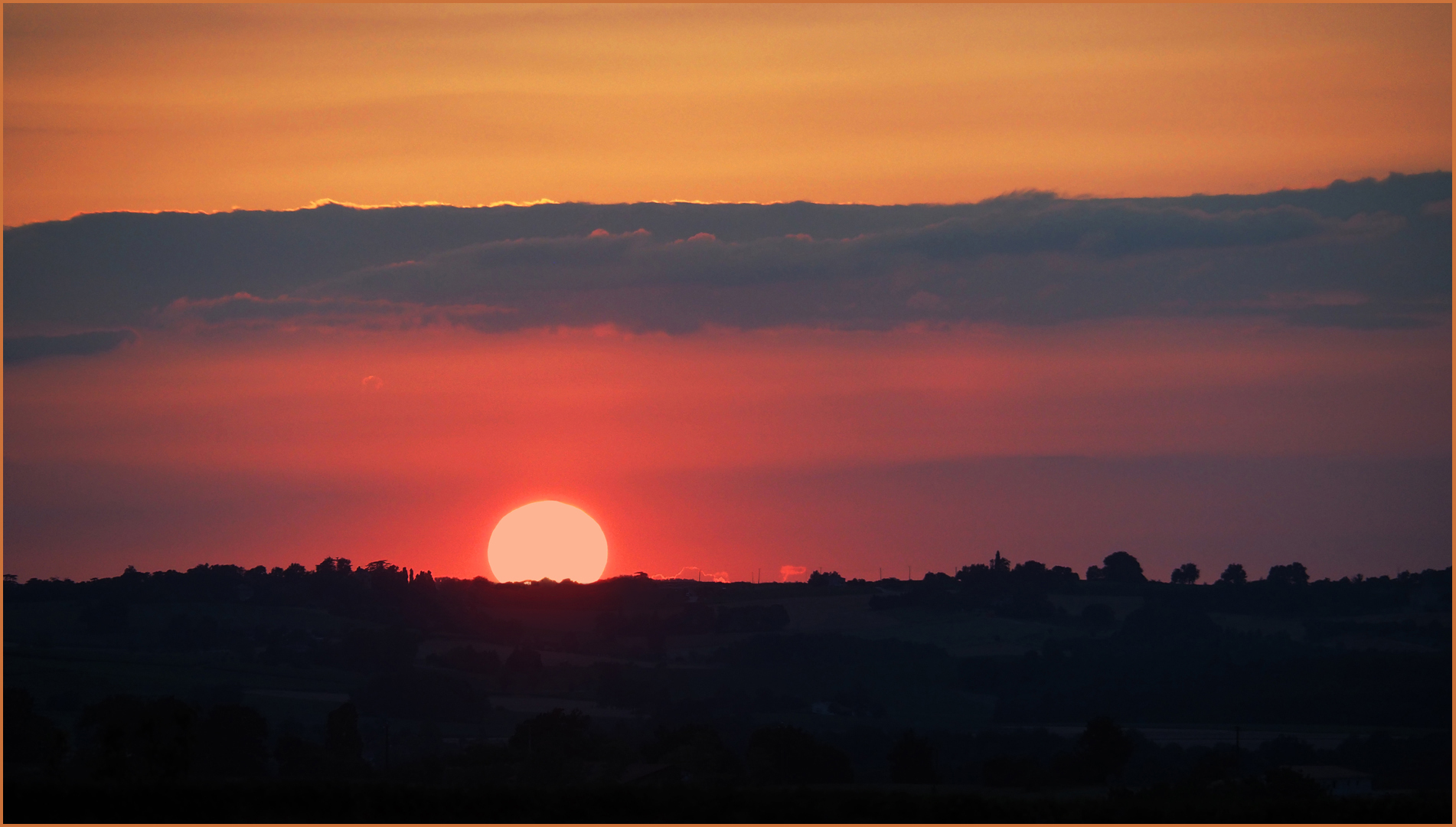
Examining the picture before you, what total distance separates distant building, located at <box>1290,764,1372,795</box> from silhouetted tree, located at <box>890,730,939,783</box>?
18.9m

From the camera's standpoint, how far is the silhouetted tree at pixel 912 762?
86.1 m

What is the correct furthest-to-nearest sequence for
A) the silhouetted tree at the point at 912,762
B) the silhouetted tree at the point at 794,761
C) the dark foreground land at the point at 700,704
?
the silhouetted tree at the point at 912,762, the silhouetted tree at the point at 794,761, the dark foreground land at the point at 700,704

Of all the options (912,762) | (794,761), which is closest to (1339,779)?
(912,762)

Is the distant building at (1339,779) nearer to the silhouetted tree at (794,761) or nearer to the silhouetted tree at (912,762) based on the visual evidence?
the silhouetted tree at (912,762)

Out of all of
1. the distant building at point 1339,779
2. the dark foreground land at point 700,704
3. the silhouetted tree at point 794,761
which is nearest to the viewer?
the dark foreground land at point 700,704

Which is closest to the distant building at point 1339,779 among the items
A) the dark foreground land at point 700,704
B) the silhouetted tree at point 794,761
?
the dark foreground land at point 700,704

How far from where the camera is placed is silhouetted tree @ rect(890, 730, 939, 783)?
8606cm

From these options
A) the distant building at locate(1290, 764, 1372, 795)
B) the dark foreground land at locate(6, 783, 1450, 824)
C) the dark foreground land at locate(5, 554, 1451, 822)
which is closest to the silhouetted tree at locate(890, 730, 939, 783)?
the dark foreground land at locate(5, 554, 1451, 822)

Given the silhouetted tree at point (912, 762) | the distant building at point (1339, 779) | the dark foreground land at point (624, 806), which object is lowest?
the distant building at point (1339, 779)

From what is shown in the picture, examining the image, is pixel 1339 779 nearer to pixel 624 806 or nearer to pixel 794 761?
pixel 794 761

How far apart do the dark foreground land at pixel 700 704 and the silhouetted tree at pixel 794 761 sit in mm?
297

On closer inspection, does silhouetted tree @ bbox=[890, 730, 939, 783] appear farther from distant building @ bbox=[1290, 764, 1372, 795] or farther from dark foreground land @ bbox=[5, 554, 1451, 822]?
distant building @ bbox=[1290, 764, 1372, 795]

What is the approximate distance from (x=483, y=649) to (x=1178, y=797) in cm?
11294

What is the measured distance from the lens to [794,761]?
83438mm
